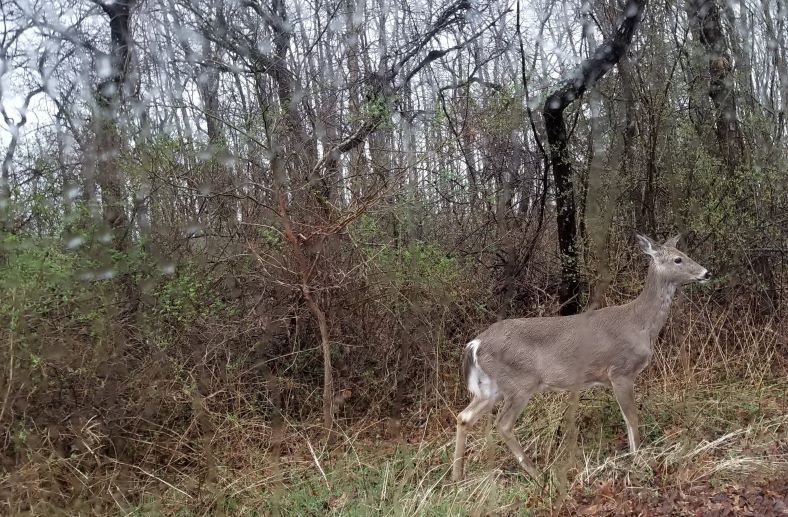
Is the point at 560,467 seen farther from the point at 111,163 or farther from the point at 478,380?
the point at 111,163

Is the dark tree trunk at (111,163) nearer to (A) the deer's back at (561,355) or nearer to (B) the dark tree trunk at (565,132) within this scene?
(A) the deer's back at (561,355)

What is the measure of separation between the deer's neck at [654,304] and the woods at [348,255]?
16.1 inches

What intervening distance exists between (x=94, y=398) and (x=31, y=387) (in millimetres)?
523

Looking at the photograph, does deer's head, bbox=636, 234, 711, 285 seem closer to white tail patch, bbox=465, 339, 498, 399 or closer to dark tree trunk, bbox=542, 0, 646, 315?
white tail patch, bbox=465, 339, 498, 399

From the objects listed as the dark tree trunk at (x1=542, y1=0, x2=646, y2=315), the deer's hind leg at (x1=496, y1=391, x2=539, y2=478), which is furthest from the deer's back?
the dark tree trunk at (x1=542, y1=0, x2=646, y2=315)

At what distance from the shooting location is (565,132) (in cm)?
866

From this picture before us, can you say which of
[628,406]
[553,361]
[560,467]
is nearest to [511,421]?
[553,361]

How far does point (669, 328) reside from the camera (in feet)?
25.6

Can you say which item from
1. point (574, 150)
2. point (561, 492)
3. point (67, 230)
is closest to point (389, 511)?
point (561, 492)

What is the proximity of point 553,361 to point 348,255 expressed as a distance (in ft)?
8.99

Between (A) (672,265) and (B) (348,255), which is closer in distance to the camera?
(A) (672,265)

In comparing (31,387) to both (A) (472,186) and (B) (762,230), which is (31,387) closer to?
(A) (472,186)

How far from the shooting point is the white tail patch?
593 centimetres

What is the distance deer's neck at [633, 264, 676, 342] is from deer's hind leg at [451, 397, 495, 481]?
143 centimetres
